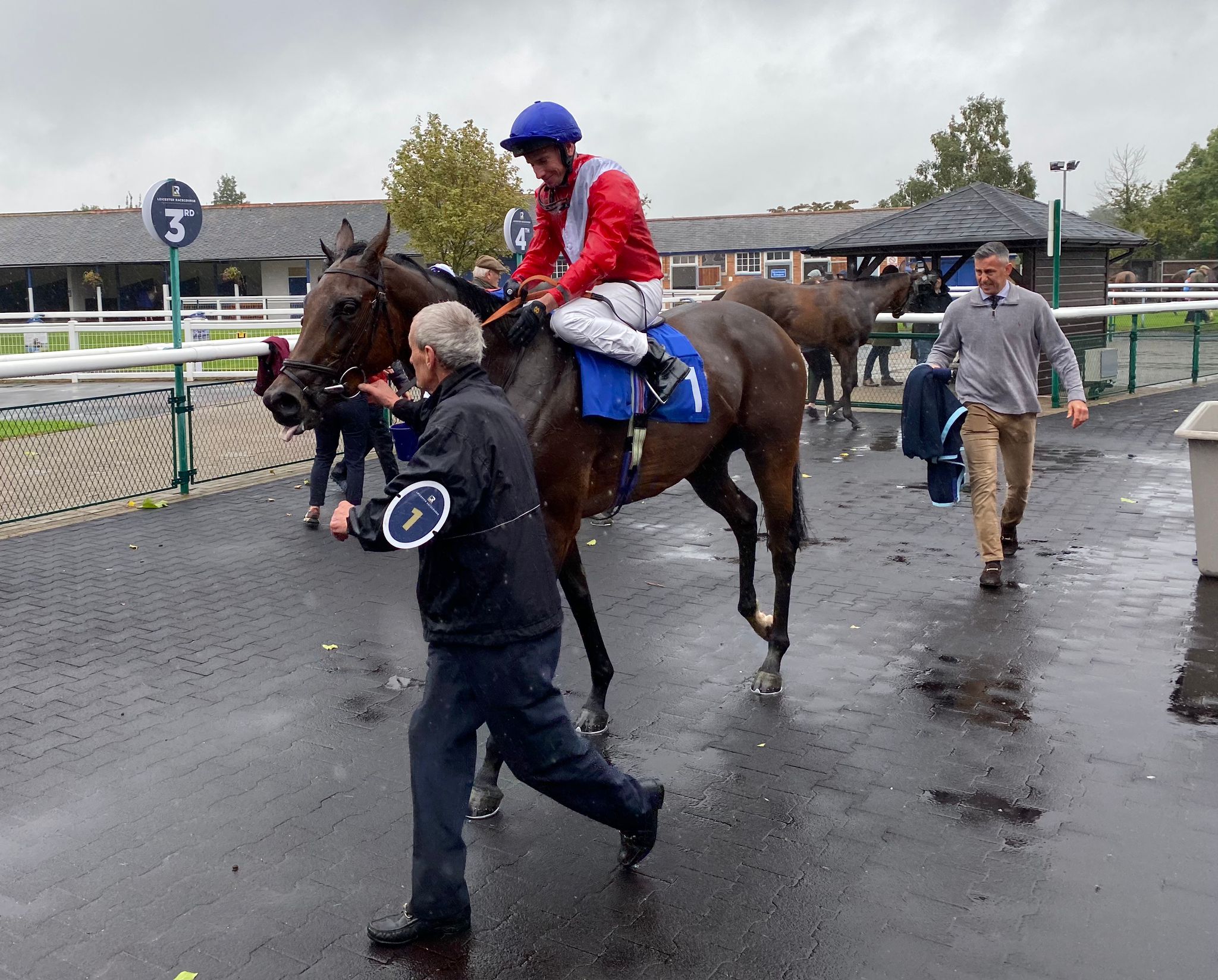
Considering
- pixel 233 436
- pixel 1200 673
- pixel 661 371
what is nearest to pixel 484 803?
pixel 661 371

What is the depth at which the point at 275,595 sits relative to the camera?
7277mm

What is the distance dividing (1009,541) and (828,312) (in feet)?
24.5

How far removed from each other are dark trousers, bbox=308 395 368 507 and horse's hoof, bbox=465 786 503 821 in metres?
4.95

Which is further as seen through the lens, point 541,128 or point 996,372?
point 996,372

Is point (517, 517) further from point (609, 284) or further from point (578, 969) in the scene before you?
point (609, 284)

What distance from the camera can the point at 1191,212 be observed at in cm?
5250

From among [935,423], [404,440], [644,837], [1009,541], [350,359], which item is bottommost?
[644,837]

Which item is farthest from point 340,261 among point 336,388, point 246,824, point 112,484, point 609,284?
point 112,484

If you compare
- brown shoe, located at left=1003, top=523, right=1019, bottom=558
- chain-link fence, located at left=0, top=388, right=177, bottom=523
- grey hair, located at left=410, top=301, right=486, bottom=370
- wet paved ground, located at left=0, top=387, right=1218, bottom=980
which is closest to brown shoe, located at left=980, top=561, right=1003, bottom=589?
wet paved ground, located at left=0, top=387, right=1218, bottom=980

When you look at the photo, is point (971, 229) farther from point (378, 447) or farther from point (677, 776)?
point (677, 776)

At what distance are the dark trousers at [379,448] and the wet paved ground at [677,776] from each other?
1.32 metres

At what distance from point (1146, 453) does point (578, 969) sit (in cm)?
1089

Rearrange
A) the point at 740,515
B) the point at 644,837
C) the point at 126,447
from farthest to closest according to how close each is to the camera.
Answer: the point at 126,447
the point at 740,515
the point at 644,837

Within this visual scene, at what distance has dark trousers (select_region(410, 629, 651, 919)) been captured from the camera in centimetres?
332
